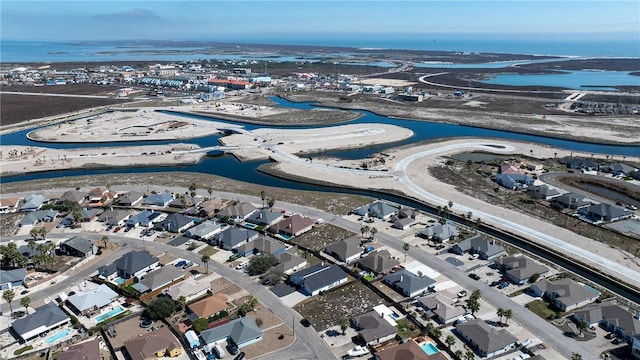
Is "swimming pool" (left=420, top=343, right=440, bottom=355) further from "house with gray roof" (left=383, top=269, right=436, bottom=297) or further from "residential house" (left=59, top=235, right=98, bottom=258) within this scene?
"residential house" (left=59, top=235, right=98, bottom=258)

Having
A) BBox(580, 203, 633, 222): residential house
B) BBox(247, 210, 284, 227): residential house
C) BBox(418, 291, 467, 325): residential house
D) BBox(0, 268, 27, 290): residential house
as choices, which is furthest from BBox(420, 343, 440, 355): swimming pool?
BBox(0, 268, 27, 290): residential house

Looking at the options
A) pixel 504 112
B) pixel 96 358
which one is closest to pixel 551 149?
pixel 504 112

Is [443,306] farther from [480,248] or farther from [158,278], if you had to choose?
[158,278]

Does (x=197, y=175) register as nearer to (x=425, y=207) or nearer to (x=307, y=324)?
(x=425, y=207)

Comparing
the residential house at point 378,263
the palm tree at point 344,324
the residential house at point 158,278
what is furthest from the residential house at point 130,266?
the residential house at point 378,263

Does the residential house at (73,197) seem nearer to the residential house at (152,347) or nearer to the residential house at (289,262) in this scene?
the residential house at (289,262)

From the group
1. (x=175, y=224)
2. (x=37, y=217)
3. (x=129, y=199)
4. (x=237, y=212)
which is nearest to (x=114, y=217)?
(x=129, y=199)
